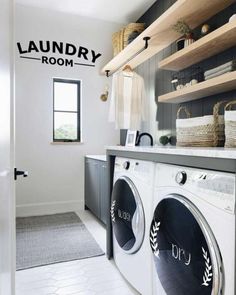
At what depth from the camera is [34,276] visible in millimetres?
1854

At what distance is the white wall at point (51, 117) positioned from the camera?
3350 millimetres

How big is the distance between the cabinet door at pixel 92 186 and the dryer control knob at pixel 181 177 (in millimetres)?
1896

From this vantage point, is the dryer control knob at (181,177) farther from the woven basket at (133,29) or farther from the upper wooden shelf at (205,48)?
the woven basket at (133,29)

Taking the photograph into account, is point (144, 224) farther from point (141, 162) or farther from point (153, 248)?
point (141, 162)

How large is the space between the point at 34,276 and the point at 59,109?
7.67 ft

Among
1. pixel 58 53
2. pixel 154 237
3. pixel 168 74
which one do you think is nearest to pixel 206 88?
pixel 168 74

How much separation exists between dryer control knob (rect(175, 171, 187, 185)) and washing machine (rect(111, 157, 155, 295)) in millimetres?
246

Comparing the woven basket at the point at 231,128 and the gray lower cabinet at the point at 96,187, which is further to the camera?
the gray lower cabinet at the point at 96,187

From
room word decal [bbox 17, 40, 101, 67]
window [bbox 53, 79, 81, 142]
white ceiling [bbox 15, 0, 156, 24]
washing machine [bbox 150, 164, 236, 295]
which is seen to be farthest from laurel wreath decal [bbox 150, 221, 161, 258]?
room word decal [bbox 17, 40, 101, 67]

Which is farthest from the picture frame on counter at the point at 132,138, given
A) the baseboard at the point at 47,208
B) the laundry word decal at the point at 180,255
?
the baseboard at the point at 47,208

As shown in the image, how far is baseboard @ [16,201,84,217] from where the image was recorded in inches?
133

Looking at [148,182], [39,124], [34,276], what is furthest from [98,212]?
[148,182]

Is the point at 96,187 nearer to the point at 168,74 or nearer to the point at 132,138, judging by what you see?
the point at 132,138

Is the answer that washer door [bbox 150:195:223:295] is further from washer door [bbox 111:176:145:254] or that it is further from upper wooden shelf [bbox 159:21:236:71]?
upper wooden shelf [bbox 159:21:236:71]
